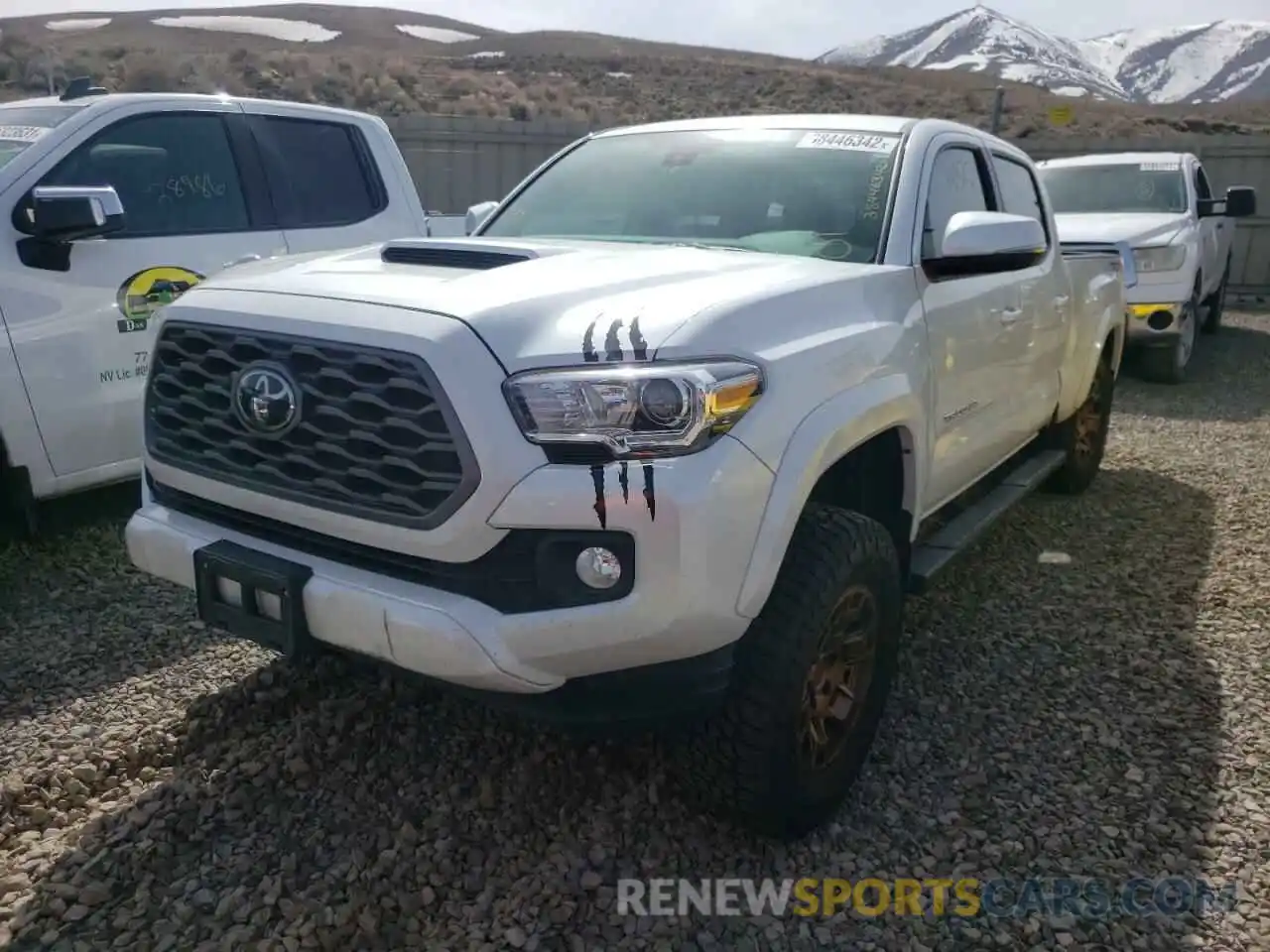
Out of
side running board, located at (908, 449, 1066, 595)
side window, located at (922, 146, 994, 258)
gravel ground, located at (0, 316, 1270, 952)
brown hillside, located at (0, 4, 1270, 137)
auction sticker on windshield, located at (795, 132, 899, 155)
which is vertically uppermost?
brown hillside, located at (0, 4, 1270, 137)

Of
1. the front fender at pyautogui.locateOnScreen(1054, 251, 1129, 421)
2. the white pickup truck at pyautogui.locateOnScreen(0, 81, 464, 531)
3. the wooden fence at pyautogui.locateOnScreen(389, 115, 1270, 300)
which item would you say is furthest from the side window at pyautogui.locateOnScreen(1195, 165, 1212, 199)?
the white pickup truck at pyautogui.locateOnScreen(0, 81, 464, 531)

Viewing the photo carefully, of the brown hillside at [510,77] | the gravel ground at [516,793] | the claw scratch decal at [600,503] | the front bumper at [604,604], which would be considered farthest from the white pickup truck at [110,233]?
the brown hillside at [510,77]

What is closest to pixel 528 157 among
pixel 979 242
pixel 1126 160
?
pixel 1126 160

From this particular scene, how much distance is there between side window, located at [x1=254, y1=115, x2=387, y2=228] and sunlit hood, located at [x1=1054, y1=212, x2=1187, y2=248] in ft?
19.0

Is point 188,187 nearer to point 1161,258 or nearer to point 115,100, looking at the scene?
point 115,100

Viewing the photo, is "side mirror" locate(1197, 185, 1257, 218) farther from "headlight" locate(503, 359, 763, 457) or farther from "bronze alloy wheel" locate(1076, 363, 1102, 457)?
"headlight" locate(503, 359, 763, 457)

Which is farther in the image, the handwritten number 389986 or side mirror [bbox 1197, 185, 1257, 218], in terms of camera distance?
side mirror [bbox 1197, 185, 1257, 218]

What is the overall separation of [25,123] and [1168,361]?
340 inches

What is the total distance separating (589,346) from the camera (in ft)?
7.09

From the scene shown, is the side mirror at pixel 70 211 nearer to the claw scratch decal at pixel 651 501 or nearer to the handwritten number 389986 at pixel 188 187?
the handwritten number 389986 at pixel 188 187

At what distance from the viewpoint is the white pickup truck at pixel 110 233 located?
160 inches

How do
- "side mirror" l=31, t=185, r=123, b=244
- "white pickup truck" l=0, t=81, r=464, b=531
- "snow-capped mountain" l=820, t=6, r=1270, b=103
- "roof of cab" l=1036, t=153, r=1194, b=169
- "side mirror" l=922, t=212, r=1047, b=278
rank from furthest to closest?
1. "snow-capped mountain" l=820, t=6, r=1270, b=103
2. "roof of cab" l=1036, t=153, r=1194, b=169
3. "white pickup truck" l=0, t=81, r=464, b=531
4. "side mirror" l=31, t=185, r=123, b=244
5. "side mirror" l=922, t=212, r=1047, b=278

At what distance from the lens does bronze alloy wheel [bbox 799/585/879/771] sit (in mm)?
2572

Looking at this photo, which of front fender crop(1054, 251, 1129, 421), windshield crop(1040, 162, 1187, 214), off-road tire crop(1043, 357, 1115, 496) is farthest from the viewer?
windshield crop(1040, 162, 1187, 214)
